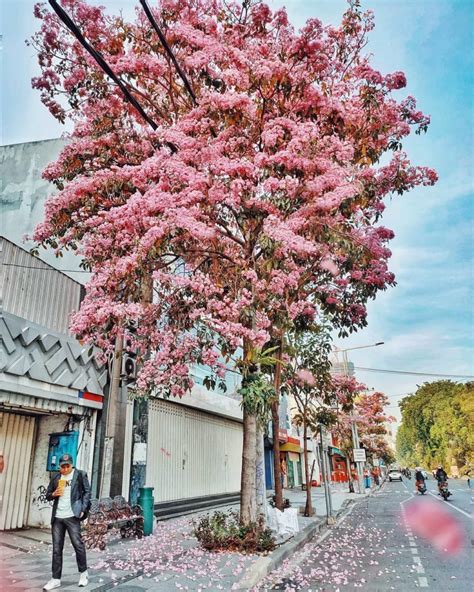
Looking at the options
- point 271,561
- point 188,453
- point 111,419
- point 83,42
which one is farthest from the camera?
point 188,453

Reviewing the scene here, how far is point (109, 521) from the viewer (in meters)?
9.41

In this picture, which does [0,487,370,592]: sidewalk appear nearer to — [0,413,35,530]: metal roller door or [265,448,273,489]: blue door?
[0,413,35,530]: metal roller door

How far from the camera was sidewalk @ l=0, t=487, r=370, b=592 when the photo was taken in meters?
6.50

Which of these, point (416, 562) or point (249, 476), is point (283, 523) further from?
point (416, 562)

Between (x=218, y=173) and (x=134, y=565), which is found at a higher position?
(x=218, y=173)

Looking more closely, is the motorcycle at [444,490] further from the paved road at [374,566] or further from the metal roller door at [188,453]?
the paved road at [374,566]

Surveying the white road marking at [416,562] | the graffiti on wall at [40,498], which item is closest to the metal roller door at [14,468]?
the graffiti on wall at [40,498]

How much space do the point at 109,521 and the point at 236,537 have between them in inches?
102

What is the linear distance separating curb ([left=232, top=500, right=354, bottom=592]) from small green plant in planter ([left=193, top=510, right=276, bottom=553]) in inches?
11.3

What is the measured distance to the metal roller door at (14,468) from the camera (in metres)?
9.81

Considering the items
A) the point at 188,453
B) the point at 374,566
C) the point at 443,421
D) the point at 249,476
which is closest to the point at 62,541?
the point at 249,476

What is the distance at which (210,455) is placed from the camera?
744 inches

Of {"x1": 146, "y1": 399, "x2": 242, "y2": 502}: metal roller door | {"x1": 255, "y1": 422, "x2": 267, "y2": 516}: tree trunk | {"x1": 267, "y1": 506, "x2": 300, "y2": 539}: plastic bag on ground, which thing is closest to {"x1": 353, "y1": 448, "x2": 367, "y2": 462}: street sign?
{"x1": 146, "y1": 399, "x2": 242, "y2": 502}: metal roller door

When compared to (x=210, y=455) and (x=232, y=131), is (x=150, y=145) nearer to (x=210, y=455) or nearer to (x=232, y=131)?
(x=232, y=131)
